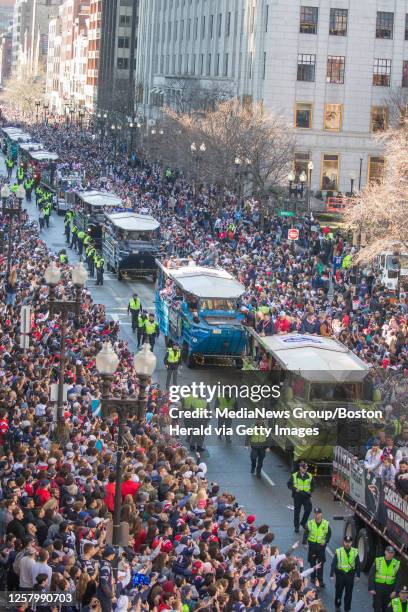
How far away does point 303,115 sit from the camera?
309 feet

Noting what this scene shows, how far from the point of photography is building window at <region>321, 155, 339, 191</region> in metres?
95.6

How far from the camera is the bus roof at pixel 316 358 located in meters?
29.5

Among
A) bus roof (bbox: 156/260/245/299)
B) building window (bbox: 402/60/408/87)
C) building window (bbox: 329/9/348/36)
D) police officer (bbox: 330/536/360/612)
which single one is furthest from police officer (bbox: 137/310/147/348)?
building window (bbox: 402/60/408/87)

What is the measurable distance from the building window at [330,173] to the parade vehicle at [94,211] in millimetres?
29328

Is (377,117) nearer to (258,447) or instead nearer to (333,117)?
(333,117)

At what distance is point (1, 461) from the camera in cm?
2281

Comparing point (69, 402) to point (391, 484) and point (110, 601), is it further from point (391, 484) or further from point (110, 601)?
point (110, 601)

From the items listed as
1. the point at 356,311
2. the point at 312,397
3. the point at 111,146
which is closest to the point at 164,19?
the point at 111,146

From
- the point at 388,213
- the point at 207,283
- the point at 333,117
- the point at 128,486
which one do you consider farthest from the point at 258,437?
the point at 333,117

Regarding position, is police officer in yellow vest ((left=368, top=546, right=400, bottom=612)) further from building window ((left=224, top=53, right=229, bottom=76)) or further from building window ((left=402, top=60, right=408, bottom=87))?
building window ((left=224, top=53, right=229, bottom=76))

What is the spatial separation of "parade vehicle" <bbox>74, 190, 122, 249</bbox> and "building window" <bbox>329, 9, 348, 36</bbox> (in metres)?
30.3

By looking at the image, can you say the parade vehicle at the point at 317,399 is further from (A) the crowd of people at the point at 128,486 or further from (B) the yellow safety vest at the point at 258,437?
(A) the crowd of people at the point at 128,486

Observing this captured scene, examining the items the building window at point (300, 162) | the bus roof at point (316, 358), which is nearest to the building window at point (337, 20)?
the building window at point (300, 162)

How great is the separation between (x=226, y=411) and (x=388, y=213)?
18509 millimetres
